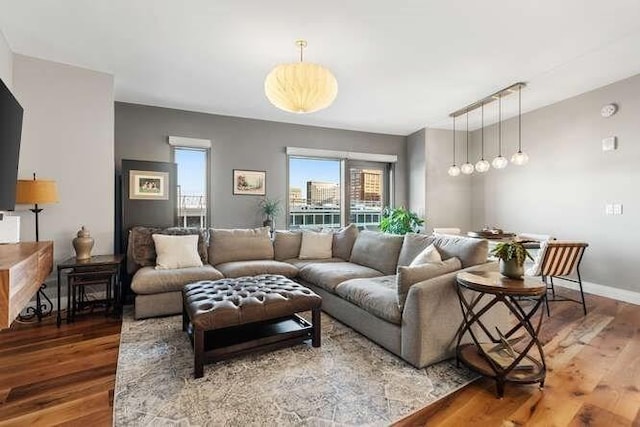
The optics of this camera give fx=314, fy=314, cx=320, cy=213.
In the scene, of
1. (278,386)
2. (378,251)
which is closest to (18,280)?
(278,386)

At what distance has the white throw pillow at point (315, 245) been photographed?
4.33m

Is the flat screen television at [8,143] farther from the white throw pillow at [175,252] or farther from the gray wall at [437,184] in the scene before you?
the gray wall at [437,184]

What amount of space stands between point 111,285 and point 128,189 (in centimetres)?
138

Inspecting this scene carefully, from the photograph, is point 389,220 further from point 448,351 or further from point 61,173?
point 61,173

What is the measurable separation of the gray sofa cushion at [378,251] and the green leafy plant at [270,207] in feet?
5.74

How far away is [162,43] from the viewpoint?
115 inches

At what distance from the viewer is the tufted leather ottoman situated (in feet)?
7.07

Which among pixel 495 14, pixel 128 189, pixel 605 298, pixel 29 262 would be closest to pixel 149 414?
pixel 29 262

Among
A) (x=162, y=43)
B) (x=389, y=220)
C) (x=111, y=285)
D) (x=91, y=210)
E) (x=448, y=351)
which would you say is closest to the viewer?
(x=448, y=351)

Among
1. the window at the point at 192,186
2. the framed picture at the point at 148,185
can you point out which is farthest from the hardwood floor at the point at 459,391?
the window at the point at 192,186

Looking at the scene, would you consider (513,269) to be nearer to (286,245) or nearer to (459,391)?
(459,391)

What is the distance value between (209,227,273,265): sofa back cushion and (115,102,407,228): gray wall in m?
0.92

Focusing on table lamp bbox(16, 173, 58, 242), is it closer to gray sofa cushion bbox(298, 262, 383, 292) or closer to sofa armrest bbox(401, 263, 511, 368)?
gray sofa cushion bbox(298, 262, 383, 292)

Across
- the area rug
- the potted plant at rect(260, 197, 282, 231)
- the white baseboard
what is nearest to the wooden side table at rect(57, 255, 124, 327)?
the area rug
